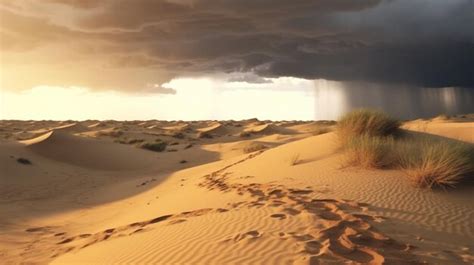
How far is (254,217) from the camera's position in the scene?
8.79 m

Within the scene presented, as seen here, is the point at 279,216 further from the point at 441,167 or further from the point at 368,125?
the point at 368,125

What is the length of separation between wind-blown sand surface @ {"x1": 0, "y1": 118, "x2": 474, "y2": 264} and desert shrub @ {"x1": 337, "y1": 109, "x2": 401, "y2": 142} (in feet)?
2.02

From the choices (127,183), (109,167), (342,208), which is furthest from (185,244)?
(109,167)

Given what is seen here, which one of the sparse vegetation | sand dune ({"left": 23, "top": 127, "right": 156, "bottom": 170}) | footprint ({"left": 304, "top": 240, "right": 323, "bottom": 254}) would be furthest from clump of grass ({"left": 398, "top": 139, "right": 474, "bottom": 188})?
sand dune ({"left": 23, "top": 127, "right": 156, "bottom": 170})

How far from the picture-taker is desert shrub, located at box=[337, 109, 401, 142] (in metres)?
15.8

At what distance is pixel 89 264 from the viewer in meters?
7.80

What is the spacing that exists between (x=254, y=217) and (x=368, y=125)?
823cm

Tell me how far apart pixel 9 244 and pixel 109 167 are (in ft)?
51.3

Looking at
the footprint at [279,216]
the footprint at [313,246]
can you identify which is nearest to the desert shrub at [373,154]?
the footprint at [279,216]

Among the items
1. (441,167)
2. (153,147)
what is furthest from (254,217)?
(153,147)

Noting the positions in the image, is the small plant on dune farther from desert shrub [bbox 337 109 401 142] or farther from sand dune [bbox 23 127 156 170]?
sand dune [bbox 23 127 156 170]

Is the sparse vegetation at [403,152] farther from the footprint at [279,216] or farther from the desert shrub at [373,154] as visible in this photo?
the footprint at [279,216]

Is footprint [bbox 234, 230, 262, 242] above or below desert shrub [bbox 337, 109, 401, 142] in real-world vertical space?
below

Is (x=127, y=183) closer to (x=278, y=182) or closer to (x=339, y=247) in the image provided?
(x=278, y=182)
